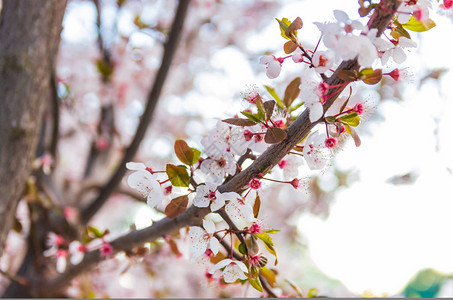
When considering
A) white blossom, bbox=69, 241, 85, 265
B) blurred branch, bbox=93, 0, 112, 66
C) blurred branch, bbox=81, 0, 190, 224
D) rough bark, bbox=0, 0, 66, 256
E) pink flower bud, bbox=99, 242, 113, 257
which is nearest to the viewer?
rough bark, bbox=0, 0, 66, 256

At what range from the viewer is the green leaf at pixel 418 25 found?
61cm

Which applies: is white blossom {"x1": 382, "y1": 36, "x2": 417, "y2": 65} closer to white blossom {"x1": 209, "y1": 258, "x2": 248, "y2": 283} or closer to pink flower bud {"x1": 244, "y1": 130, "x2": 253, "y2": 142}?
pink flower bud {"x1": 244, "y1": 130, "x2": 253, "y2": 142}

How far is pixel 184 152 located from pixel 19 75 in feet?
1.50

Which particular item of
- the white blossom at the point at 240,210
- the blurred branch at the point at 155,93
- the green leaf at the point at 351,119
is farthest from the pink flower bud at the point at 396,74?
the blurred branch at the point at 155,93

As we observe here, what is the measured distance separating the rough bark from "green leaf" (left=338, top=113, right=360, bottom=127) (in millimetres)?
695

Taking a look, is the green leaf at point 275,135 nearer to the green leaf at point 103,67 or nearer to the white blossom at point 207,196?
the white blossom at point 207,196

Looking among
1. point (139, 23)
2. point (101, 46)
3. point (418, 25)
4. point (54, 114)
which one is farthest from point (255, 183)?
point (101, 46)

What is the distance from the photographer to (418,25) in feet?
2.02

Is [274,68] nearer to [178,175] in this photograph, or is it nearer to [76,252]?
[178,175]

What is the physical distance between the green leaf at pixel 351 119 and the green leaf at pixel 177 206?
0.29 m

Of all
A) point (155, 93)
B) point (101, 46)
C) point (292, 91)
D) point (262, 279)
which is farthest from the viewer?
point (101, 46)

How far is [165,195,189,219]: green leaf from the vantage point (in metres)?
0.68

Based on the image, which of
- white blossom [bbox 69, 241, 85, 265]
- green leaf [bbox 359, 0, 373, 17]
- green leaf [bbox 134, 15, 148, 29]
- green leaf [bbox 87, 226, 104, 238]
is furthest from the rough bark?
green leaf [bbox 134, 15, 148, 29]

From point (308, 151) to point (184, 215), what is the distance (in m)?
0.27
